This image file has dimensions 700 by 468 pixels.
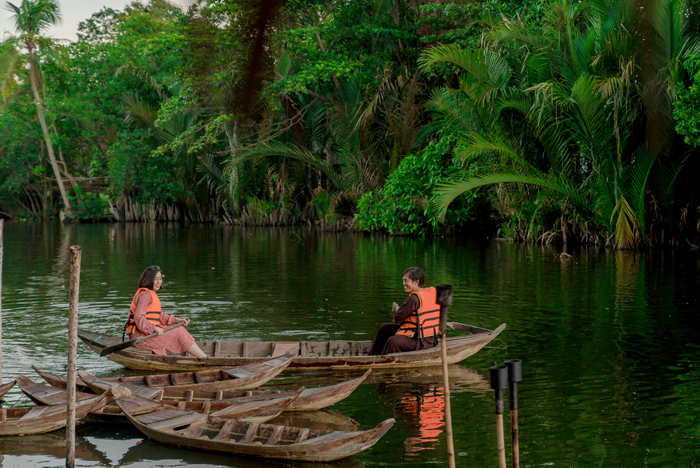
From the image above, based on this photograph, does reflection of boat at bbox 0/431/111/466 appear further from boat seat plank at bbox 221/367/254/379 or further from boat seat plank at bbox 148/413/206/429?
boat seat plank at bbox 221/367/254/379

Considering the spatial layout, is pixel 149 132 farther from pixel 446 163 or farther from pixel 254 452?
pixel 254 452

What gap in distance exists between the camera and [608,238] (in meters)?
21.2

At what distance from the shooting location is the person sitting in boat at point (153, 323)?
8.49m

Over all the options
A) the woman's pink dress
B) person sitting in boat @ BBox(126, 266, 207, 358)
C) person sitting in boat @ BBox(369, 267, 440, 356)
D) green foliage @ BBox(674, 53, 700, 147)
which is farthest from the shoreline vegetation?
person sitting in boat @ BBox(369, 267, 440, 356)

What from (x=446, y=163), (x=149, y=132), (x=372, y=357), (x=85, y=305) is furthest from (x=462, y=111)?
(x=149, y=132)

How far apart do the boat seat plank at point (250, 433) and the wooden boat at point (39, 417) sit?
1.34 meters

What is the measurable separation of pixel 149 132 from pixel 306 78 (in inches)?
641

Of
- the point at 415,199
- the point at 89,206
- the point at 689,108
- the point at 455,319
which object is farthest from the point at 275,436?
the point at 89,206

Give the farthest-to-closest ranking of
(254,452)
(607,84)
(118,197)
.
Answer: (118,197), (607,84), (254,452)

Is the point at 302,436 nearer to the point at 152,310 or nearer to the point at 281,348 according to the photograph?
the point at 281,348

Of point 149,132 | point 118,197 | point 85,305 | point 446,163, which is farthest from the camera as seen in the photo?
point 118,197

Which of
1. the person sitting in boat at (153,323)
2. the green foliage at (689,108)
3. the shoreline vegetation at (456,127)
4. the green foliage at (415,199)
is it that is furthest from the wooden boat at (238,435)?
the green foliage at (415,199)

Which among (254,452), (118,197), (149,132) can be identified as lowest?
(254,452)

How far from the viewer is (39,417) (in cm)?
623
